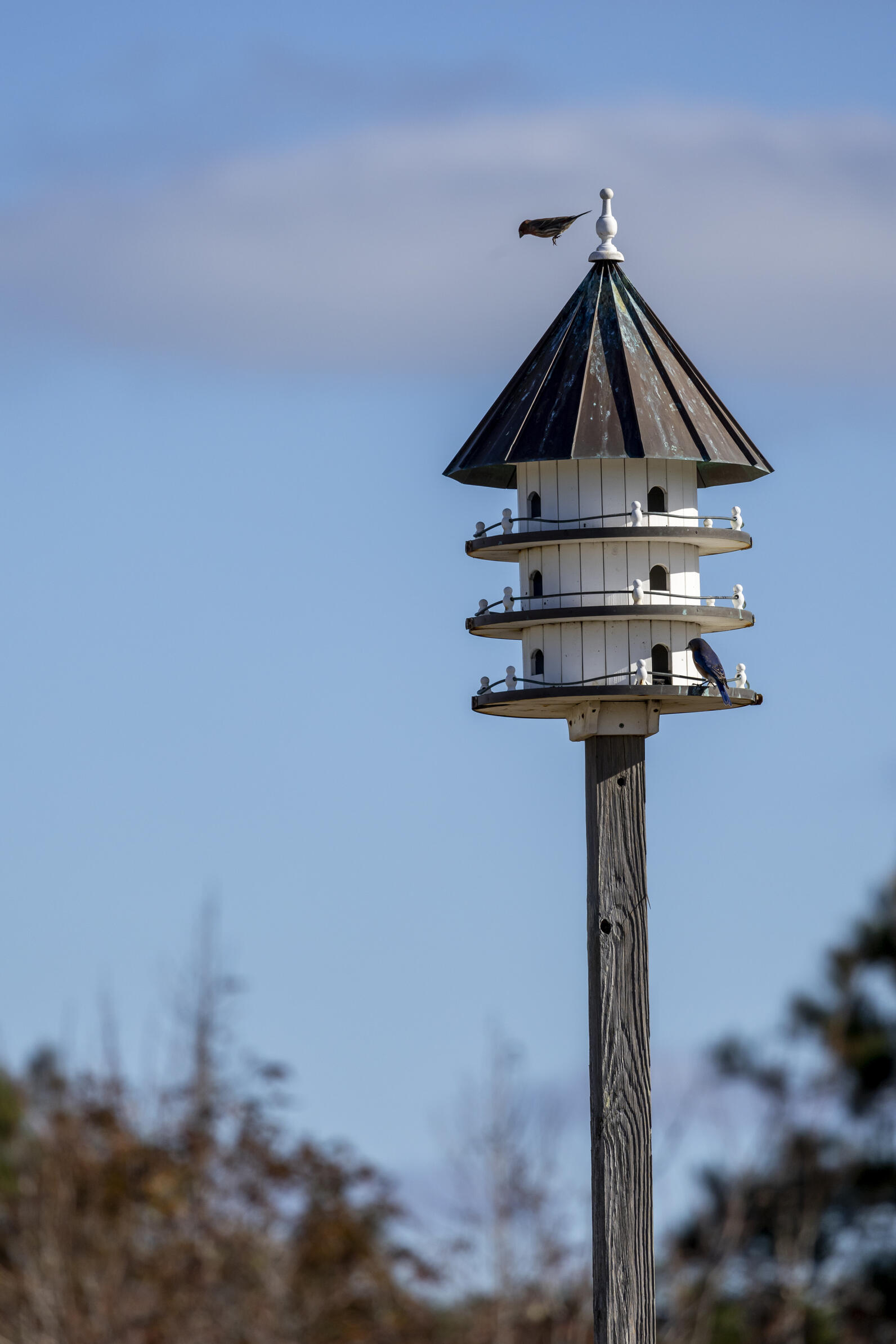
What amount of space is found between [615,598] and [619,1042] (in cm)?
236

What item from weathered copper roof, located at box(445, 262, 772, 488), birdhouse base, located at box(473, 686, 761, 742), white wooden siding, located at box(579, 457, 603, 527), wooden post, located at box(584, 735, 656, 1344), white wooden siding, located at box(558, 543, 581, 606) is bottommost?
wooden post, located at box(584, 735, 656, 1344)

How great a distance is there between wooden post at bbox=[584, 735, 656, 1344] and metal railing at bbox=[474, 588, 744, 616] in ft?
2.44

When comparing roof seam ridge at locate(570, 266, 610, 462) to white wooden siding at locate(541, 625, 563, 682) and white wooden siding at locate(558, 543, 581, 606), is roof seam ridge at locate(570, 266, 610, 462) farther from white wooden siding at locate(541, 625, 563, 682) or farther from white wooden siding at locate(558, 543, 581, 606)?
white wooden siding at locate(541, 625, 563, 682)

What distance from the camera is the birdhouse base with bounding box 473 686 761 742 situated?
11.5 meters

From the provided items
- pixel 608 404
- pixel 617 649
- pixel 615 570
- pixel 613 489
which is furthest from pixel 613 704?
pixel 608 404

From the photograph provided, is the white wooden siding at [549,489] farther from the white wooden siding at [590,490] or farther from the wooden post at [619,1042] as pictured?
the wooden post at [619,1042]

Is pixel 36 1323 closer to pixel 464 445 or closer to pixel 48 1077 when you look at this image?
pixel 48 1077

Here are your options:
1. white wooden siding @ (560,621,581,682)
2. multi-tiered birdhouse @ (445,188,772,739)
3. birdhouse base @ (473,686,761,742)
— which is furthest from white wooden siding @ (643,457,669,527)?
birdhouse base @ (473,686,761,742)

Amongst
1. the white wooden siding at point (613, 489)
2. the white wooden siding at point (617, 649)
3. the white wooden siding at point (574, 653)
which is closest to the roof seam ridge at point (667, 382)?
the white wooden siding at point (613, 489)

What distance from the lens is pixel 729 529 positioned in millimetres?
11859

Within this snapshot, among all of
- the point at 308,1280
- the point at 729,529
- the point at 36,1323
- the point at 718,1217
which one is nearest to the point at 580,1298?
the point at 308,1280

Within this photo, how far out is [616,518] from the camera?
458 inches

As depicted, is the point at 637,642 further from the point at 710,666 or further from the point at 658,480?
the point at 658,480

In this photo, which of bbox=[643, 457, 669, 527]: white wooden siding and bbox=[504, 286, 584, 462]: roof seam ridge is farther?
bbox=[504, 286, 584, 462]: roof seam ridge
